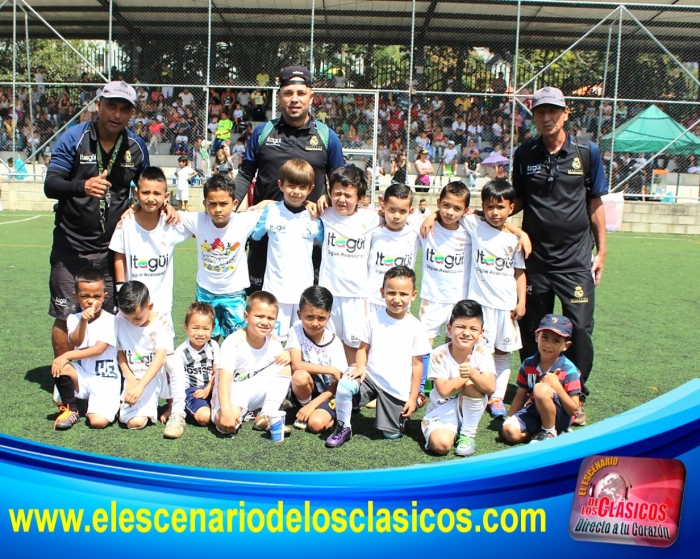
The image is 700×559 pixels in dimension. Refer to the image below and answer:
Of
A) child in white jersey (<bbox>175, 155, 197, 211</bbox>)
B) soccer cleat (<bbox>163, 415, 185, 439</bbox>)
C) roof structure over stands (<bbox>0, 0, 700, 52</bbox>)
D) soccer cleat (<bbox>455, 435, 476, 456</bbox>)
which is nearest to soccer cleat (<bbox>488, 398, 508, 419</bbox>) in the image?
soccer cleat (<bbox>455, 435, 476, 456</bbox>)

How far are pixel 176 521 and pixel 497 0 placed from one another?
17.0 metres

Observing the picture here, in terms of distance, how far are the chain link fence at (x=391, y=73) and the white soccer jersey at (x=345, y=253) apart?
38.3ft

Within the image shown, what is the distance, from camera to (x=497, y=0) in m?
16.9

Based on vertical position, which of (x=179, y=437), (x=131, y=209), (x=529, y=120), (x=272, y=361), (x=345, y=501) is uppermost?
(x=529, y=120)

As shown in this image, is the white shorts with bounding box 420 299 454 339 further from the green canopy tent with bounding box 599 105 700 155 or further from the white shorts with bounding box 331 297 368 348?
the green canopy tent with bounding box 599 105 700 155

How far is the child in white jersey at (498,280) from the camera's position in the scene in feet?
15.7

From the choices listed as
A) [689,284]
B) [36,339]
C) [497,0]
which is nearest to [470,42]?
[497,0]

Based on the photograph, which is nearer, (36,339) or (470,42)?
(36,339)

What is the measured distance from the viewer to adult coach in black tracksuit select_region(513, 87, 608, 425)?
466cm

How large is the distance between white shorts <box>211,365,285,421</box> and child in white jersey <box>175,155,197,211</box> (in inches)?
520

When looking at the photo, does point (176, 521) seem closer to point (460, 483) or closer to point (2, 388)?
point (460, 483)

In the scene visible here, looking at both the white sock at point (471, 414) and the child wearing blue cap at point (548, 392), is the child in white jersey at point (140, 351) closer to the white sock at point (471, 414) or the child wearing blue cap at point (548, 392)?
the white sock at point (471, 414)

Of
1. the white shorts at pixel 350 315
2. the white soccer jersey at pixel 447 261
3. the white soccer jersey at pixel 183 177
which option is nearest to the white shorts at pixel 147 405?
the white shorts at pixel 350 315

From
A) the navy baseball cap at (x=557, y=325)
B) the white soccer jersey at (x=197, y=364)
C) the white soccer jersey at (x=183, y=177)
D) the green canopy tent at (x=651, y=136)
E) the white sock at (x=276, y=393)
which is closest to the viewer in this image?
the navy baseball cap at (x=557, y=325)
